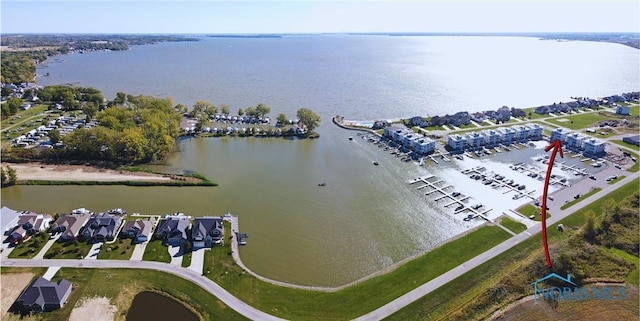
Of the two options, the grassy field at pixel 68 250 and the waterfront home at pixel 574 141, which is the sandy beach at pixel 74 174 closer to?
the grassy field at pixel 68 250

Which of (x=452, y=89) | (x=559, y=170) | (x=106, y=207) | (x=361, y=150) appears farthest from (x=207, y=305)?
(x=452, y=89)

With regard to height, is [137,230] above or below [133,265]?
above

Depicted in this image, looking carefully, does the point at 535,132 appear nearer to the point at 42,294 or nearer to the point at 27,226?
the point at 42,294

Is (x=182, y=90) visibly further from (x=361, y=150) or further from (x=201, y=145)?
(x=361, y=150)

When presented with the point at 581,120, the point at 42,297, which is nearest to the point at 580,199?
the point at 581,120

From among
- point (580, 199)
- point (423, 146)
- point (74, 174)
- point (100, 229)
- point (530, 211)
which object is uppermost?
point (423, 146)
